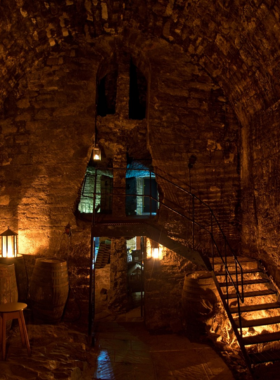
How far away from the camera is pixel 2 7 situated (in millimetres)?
4938

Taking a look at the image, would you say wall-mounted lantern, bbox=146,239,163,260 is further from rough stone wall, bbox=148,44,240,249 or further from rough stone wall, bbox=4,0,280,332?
rough stone wall, bbox=4,0,280,332

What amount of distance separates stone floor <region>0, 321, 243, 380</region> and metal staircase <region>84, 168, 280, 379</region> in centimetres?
71

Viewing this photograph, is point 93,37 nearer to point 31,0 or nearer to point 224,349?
point 31,0

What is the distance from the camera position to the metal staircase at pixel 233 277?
4236 mm

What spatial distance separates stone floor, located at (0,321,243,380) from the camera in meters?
3.56

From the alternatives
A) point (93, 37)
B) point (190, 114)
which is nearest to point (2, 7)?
point (93, 37)

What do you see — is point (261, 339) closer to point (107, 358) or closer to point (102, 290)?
point (107, 358)

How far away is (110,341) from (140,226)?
2.43 metres

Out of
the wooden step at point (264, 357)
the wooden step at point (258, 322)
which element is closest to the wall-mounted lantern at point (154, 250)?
the wooden step at point (258, 322)

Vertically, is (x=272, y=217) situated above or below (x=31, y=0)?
below

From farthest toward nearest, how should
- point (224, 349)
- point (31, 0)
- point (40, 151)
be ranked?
point (40, 151) → point (31, 0) → point (224, 349)

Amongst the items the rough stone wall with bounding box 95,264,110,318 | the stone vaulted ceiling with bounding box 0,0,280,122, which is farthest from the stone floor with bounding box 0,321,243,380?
the stone vaulted ceiling with bounding box 0,0,280,122

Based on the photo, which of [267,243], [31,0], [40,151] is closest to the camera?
[31,0]

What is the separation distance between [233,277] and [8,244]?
192 inches
